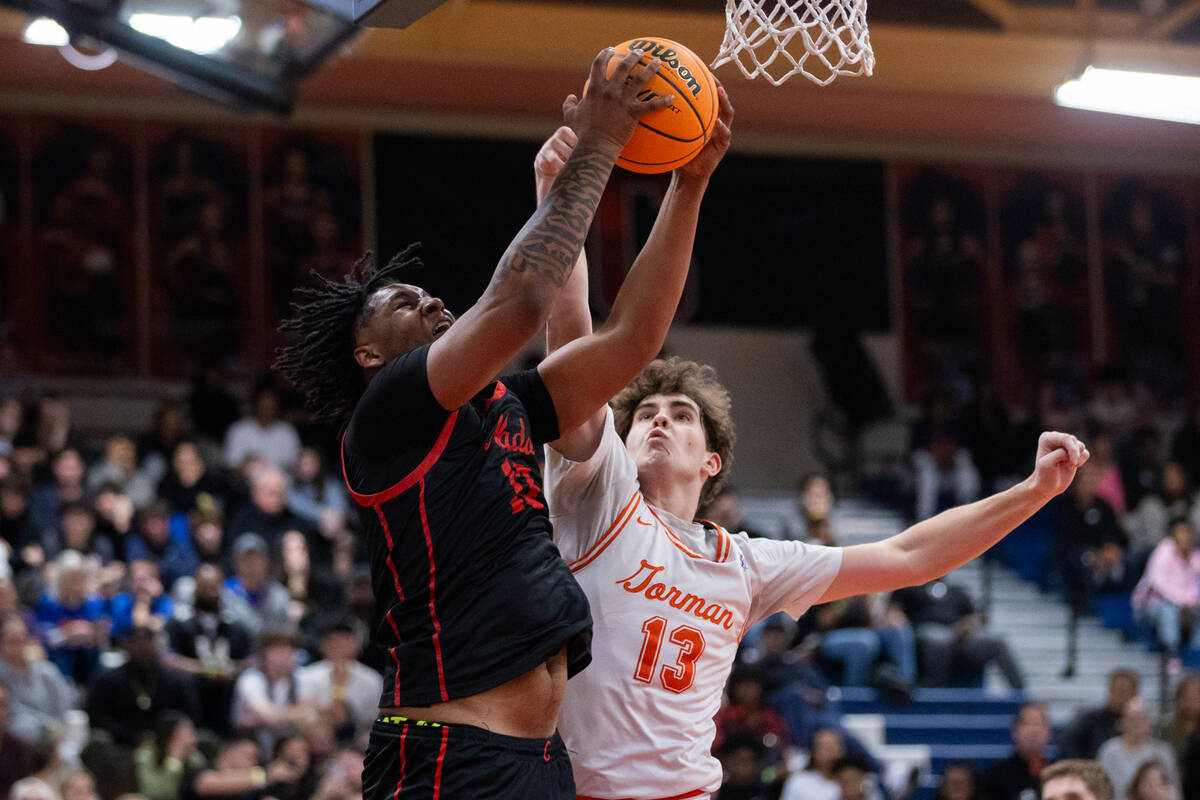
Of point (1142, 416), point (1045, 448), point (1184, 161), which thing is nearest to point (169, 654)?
point (1045, 448)

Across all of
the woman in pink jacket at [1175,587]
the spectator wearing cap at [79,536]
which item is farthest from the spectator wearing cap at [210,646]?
the woman in pink jacket at [1175,587]

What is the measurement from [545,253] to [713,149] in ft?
2.38

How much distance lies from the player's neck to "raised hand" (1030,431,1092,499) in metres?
0.96

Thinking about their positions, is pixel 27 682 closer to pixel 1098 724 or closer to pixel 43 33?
pixel 43 33

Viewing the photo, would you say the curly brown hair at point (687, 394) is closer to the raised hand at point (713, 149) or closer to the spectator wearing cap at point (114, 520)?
the raised hand at point (713, 149)

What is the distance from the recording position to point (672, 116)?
140 inches

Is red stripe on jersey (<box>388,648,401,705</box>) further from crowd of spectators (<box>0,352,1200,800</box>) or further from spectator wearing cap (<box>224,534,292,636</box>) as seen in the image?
spectator wearing cap (<box>224,534,292,636</box>)

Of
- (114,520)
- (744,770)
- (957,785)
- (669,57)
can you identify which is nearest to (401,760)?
(669,57)

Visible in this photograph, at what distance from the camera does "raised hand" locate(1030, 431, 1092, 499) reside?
4078 mm

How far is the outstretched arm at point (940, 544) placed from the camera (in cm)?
418

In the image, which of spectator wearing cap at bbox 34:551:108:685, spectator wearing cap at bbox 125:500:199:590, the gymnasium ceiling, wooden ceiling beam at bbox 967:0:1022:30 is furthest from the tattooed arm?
wooden ceiling beam at bbox 967:0:1022:30

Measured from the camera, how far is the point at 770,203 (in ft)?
59.5

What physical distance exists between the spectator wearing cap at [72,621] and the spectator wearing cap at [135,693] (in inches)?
19.6

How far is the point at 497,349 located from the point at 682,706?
53.0 inches
